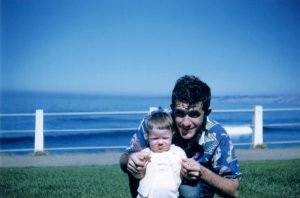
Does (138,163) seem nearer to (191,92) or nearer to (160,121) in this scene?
(160,121)

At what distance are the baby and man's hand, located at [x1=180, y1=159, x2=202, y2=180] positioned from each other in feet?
0.35

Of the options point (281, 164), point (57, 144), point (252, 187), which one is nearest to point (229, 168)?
point (252, 187)

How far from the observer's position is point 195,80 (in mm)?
3279

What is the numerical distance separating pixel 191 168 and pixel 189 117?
42cm

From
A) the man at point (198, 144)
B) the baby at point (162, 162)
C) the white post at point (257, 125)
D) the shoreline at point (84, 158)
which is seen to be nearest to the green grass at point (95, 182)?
the shoreline at point (84, 158)

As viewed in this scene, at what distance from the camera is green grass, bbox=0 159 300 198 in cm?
531

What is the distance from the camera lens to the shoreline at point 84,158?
839cm

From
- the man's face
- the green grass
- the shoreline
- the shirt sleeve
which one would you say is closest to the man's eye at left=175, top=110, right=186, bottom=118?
the man's face

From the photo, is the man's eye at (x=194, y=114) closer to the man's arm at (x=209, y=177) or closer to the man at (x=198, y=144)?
the man at (x=198, y=144)

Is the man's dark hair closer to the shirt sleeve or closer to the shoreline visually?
the shirt sleeve

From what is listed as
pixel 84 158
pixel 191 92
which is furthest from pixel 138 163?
pixel 84 158

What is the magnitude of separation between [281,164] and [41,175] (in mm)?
4184

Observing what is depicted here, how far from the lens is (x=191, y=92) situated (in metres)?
3.19

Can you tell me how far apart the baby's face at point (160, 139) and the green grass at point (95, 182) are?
2.22 m
